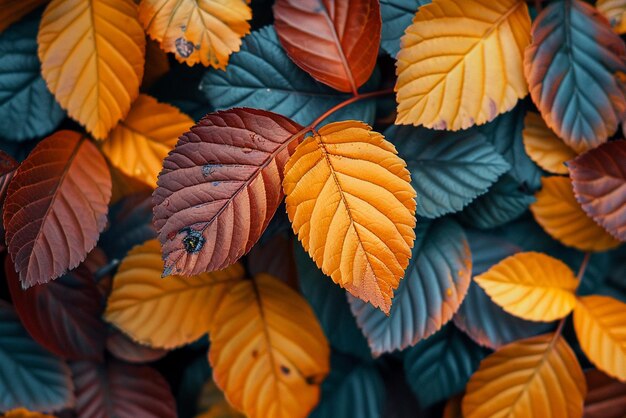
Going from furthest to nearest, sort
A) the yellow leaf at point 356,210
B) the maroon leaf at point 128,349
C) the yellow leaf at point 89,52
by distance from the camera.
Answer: the maroon leaf at point 128,349 < the yellow leaf at point 89,52 < the yellow leaf at point 356,210

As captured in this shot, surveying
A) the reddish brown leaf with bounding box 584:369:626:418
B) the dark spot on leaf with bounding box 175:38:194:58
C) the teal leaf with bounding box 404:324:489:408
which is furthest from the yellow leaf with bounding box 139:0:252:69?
the reddish brown leaf with bounding box 584:369:626:418

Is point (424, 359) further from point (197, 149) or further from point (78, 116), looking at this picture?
point (78, 116)

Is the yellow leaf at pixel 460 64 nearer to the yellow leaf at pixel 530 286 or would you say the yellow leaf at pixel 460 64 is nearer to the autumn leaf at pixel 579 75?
the autumn leaf at pixel 579 75

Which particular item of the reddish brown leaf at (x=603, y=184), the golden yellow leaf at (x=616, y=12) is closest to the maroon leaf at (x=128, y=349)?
the reddish brown leaf at (x=603, y=184)

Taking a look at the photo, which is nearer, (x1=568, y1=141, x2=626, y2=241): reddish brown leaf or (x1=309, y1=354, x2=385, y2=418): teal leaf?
(x1=568, y1=141, x2=626, y2=241): reddish brown leaf

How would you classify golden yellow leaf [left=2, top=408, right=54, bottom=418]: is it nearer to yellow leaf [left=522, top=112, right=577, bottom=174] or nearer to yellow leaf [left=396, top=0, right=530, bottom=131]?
yellow leaf [left=396, top=0, right=530, bottom=131]

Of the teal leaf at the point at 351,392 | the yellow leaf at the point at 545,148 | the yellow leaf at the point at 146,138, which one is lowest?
the teal leaf at the point at 351,392

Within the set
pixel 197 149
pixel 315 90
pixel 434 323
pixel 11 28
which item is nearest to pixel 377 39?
pixel 315 90
